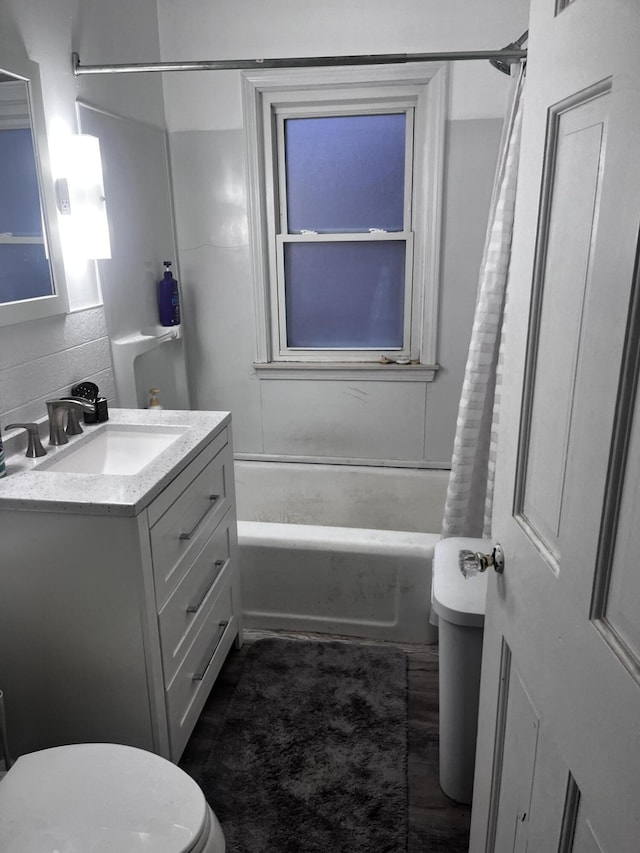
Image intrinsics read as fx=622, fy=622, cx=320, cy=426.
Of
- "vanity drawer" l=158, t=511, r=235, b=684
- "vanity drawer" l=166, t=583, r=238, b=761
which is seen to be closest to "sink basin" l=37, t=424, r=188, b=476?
"vanity drawer" l=158, t=511, r=235, b=684

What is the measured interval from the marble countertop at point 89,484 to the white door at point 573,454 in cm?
78

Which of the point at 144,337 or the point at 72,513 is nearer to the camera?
the point at 72,513

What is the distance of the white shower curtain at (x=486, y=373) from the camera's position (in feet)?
5.79

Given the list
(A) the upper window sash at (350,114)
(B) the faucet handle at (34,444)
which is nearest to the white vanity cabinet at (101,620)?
(B) the faucet handle at (34,444)

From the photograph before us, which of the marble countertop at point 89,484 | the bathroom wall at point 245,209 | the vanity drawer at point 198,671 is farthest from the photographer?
the bathroom wall at point 245,209

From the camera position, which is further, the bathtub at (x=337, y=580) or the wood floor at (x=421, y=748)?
the bathtub at (x=337, y=580)

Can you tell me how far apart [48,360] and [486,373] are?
132cm

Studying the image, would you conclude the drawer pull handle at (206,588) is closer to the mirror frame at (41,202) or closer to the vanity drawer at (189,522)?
the vanity drawer at (189,522)

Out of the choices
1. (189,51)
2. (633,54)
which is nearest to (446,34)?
(189,51)

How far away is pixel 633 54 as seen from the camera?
0.59 m

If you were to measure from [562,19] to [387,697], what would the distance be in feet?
5.95

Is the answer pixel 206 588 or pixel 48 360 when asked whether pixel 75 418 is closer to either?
pixel 48 360

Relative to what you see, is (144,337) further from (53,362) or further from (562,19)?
(562,19)

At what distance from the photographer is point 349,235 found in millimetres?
2807
